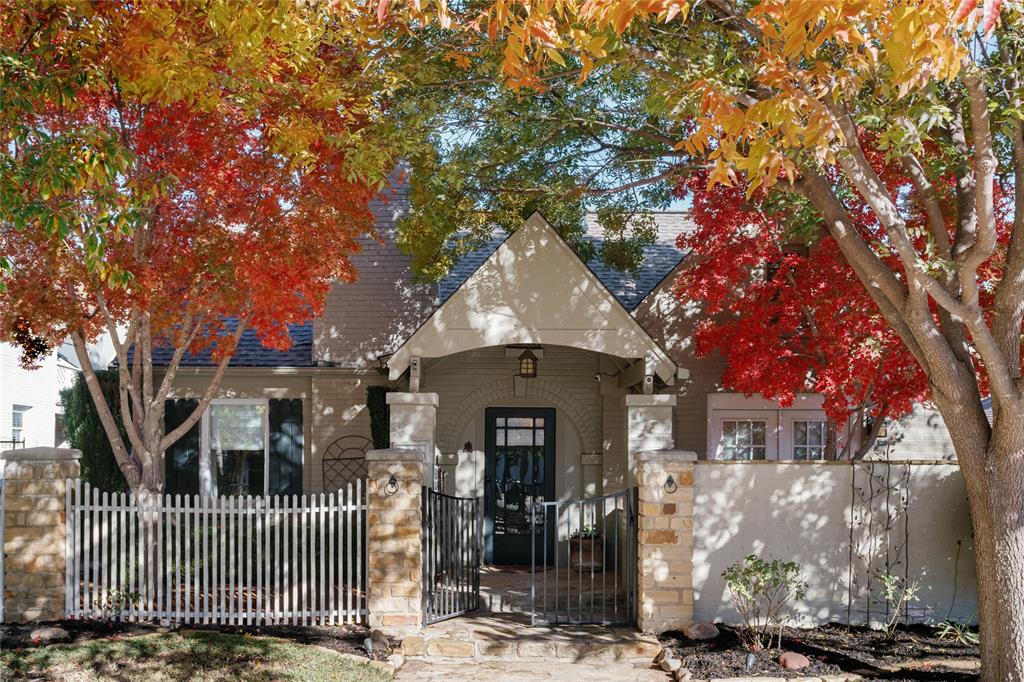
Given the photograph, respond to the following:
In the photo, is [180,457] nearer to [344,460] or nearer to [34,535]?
[344,460]

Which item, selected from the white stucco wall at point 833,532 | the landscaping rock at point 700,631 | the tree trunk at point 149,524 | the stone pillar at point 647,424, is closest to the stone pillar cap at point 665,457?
the white stucco wall at point 833,532

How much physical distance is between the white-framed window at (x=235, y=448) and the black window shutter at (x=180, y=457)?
144mm

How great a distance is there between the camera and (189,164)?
10.4 metres

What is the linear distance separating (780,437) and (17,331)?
11.1 m

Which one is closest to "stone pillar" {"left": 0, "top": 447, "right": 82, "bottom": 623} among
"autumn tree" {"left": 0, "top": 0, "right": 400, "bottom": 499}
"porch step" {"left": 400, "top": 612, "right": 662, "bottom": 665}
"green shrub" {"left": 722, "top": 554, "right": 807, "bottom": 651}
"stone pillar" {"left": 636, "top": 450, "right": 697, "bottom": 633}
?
"autumn tree" {"left": 0, "top": 0, "right": 400, "bottom": 499}

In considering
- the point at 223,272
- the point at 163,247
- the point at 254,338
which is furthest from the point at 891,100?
the point at 254,338

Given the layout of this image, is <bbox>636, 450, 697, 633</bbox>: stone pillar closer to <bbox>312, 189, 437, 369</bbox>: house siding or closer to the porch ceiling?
the porch ceiling

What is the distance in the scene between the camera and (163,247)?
10938mm

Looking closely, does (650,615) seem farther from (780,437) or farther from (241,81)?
(241,81)

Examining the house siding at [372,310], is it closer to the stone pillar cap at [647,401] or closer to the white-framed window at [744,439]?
the stone pillar cap at [647,401]

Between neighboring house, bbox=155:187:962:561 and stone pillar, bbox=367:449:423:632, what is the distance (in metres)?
3.66

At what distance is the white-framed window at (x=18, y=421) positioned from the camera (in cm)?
1908

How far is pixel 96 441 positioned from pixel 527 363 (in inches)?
281

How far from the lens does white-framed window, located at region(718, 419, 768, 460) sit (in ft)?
49.2
